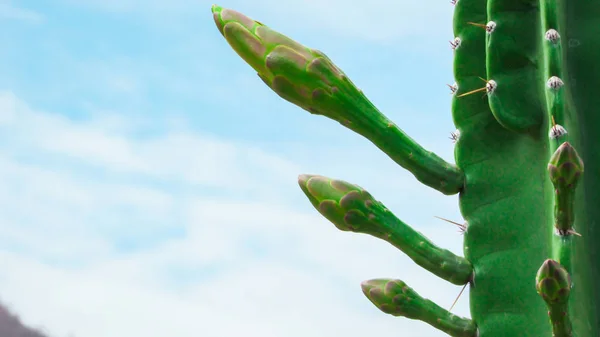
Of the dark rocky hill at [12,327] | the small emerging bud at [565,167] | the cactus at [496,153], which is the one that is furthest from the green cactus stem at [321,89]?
the dark rocky hill at [12,327]

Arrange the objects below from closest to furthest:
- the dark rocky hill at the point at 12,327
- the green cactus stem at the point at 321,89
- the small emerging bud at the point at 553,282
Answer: the small emerging bud at the point at 553,282, the green cactus stem at the point at 321,89, the dark rocky hill at the point at 12,327

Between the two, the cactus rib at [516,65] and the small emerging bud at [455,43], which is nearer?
the cactus rib at [516,65]

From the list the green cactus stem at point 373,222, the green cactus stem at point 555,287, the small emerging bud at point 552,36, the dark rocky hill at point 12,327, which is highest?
the dark rocky hill at point 12,327

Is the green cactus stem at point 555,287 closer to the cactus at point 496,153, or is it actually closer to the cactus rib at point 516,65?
the cactus at point 496,153

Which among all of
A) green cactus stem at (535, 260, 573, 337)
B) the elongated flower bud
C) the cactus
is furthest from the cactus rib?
green cactus stem at (535, 260, 573, 337)

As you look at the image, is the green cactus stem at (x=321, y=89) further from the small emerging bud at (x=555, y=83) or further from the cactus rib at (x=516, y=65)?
the small emerging bud at (x=555, y=83)

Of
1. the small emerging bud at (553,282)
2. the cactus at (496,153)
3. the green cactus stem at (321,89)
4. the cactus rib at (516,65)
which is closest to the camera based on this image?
the small emerging bud at (553,282)

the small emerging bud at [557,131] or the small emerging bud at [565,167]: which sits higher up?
the small emerging bud at [557,131]

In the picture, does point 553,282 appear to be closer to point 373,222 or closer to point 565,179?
point 565,179

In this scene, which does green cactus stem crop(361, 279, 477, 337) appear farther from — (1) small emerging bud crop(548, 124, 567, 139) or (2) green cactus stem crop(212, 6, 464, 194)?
(1) small emerging bud crop(548, 124, 567, 139)
